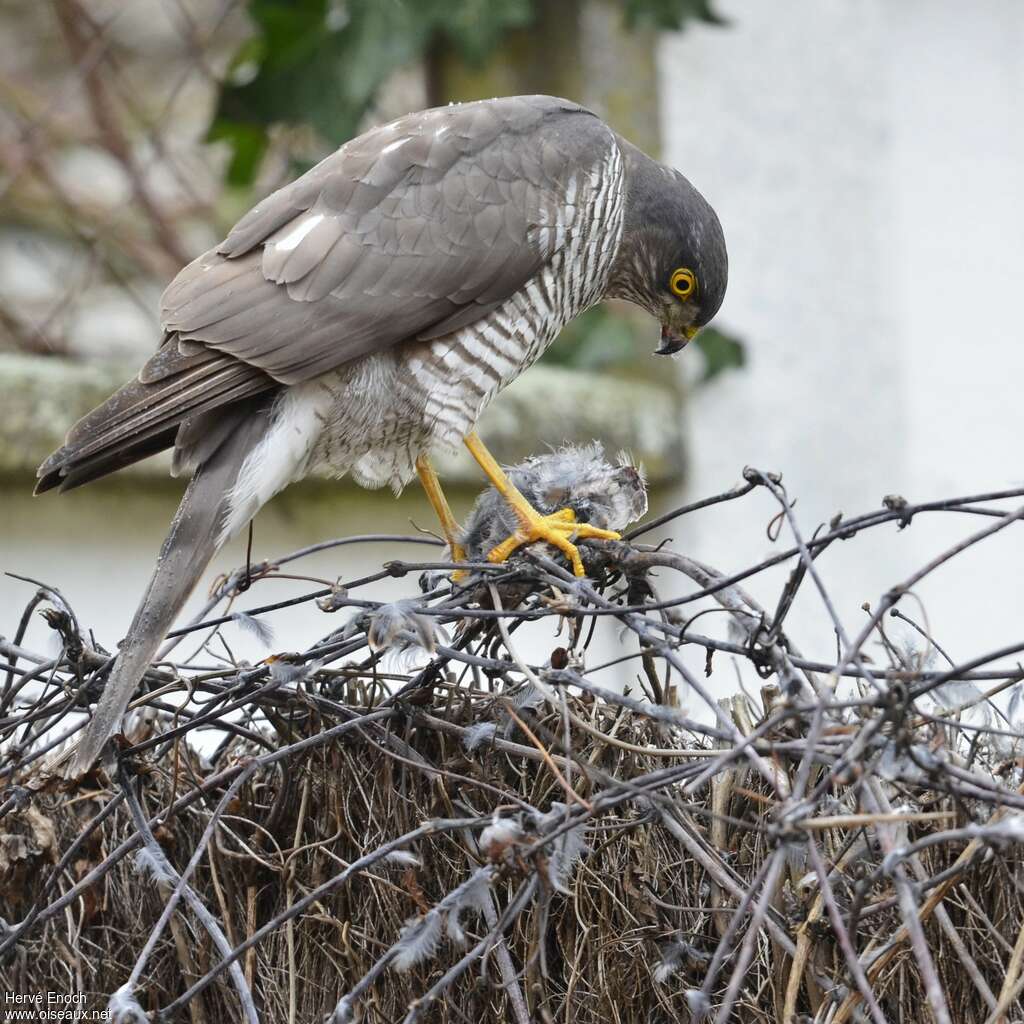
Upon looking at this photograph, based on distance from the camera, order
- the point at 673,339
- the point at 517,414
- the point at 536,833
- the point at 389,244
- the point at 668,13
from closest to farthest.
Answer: the point at 536,833, the point at 389,244, the point at 673,339, the point at 517,414, the point at 668,13

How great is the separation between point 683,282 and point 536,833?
1.62 metres

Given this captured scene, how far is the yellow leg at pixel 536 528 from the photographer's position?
6.89ft

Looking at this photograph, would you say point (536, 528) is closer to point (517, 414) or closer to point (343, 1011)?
point (343, 1011)

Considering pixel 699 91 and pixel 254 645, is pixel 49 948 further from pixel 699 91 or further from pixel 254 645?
pixel 699 91

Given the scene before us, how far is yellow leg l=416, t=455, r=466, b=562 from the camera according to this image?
2.36 meters

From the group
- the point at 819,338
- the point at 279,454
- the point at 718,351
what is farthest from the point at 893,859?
the point at 819,338

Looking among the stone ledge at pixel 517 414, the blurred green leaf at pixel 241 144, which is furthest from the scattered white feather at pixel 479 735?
the blurred green leaf at pixel 241 144

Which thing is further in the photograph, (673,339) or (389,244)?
(673,339)

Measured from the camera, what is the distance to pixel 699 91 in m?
4.18

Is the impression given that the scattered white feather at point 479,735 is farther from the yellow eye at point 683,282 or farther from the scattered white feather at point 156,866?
the yellow eye at point 683,282

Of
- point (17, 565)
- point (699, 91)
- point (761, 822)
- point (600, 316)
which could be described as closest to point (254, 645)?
point (17, 565)

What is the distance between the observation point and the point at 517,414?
3.91 meters

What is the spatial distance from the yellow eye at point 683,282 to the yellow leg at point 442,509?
0.54m

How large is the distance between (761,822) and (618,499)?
86 centimetres
